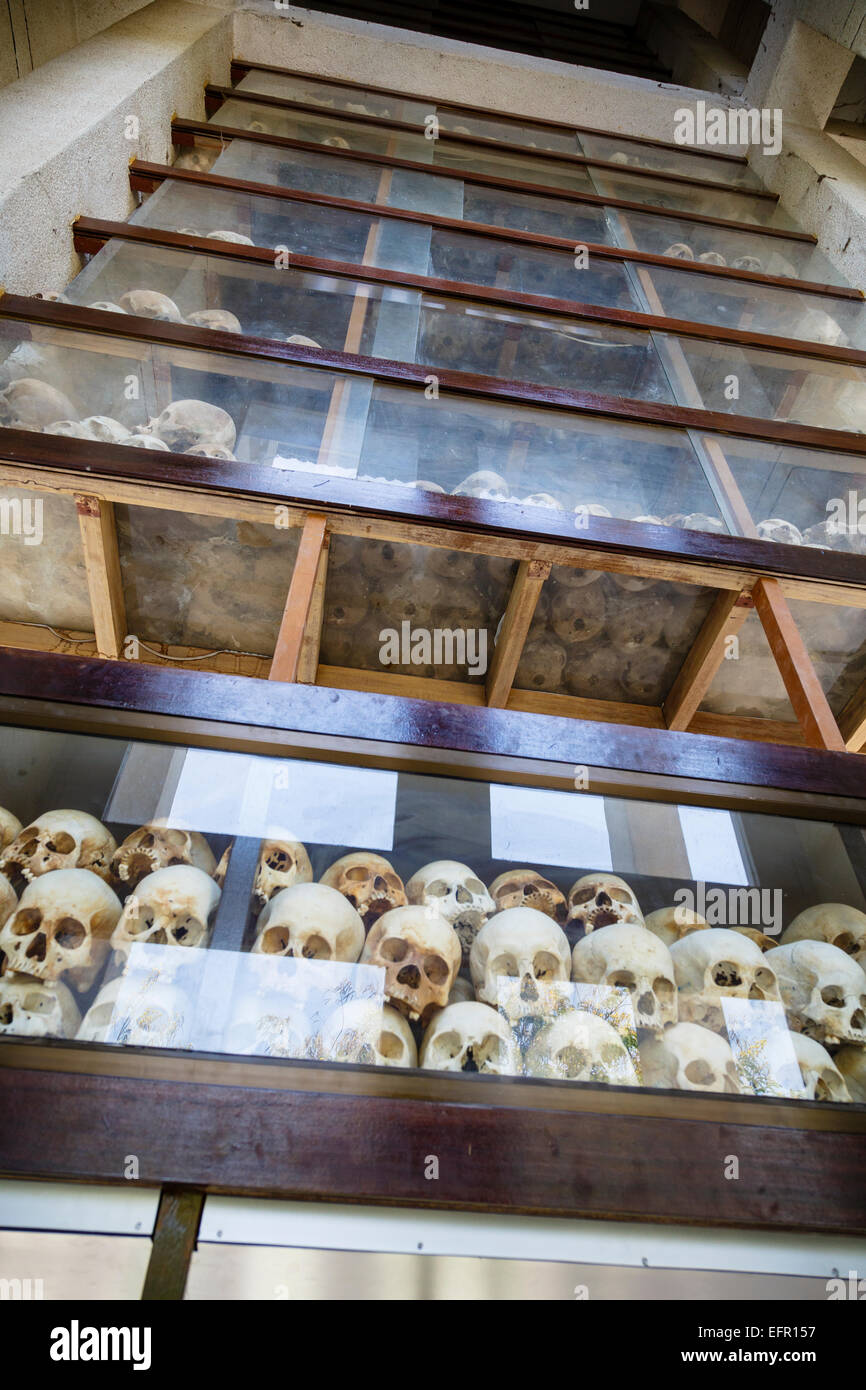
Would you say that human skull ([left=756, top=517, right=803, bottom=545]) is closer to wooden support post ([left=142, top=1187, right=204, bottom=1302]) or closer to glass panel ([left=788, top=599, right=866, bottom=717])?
glass panel ([left=788, top=599, right=866, bottom=717])

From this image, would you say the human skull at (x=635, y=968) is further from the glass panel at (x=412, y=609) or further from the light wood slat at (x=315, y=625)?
the glass panel at (x=412, y=609)

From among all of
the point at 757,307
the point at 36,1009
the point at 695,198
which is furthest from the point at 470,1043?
the point at 695,198

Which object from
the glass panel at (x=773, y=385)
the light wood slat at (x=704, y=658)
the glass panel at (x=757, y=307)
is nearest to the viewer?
the light wood slat at (x=704, y=658)

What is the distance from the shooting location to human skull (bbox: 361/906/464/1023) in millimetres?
1705

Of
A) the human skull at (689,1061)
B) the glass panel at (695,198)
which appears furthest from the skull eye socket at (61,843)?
the glass panel at (695,198)

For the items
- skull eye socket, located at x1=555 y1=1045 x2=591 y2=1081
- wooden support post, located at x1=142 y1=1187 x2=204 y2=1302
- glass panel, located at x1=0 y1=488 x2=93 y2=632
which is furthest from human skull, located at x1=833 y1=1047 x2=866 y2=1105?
glass panel, located at x1=0 y1=488 x2=93 y2=632

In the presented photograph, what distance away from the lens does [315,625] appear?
3.33m

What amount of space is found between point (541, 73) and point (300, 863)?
7.87 meters

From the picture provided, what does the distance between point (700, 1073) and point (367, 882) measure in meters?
0.78

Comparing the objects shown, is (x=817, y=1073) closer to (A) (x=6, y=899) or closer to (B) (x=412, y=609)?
(A) (x=6, y=899)

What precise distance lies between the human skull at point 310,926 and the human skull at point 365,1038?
0.44ft

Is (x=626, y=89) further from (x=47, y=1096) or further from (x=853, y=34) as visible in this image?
(x=47, y=1096)

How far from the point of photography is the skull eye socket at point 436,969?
176 cm
